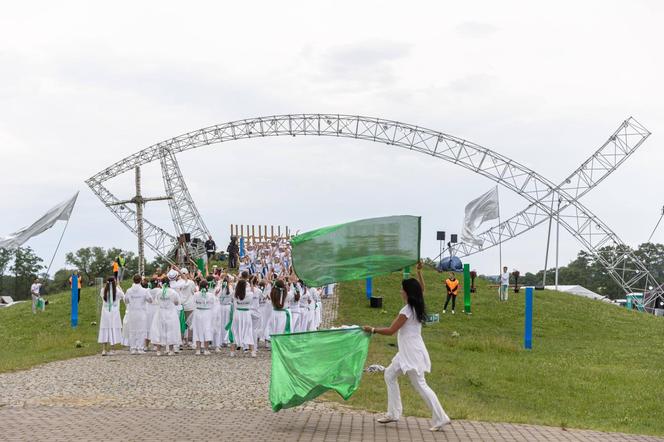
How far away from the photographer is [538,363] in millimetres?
24344

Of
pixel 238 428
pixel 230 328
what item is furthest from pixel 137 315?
pixel 238 428

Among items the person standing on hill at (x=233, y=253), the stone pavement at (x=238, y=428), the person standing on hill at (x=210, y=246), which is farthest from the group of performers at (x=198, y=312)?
the person standing on hill at (x=210, y=246)

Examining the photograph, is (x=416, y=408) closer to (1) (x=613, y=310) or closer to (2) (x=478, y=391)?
(2) (x=478, y=391)

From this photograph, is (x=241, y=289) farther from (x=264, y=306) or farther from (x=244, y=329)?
(x=264, y=306)

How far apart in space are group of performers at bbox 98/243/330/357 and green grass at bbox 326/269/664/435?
10.1 ft

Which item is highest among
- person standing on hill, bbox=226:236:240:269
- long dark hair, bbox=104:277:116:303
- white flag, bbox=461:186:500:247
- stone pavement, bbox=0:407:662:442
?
white flag, bbox=461:186:500:247

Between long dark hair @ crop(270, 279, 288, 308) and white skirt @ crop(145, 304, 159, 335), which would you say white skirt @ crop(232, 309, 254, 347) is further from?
white skirt @ crop(145, 304, 159, 335)

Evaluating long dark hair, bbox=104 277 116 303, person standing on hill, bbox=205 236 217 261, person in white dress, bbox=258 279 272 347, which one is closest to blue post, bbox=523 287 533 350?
person in white dress, bbox=258 279 272 347

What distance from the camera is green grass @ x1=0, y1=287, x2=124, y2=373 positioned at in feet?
76.5

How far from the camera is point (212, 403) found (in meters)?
14.2

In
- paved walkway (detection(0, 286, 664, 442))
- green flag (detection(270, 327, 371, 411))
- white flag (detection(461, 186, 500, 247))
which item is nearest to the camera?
paved walkway (detection(0, 286, 664, 442))

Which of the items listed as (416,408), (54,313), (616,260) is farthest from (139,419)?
(616,260)

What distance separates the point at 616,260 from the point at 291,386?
158 ft

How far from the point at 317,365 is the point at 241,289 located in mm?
9498
